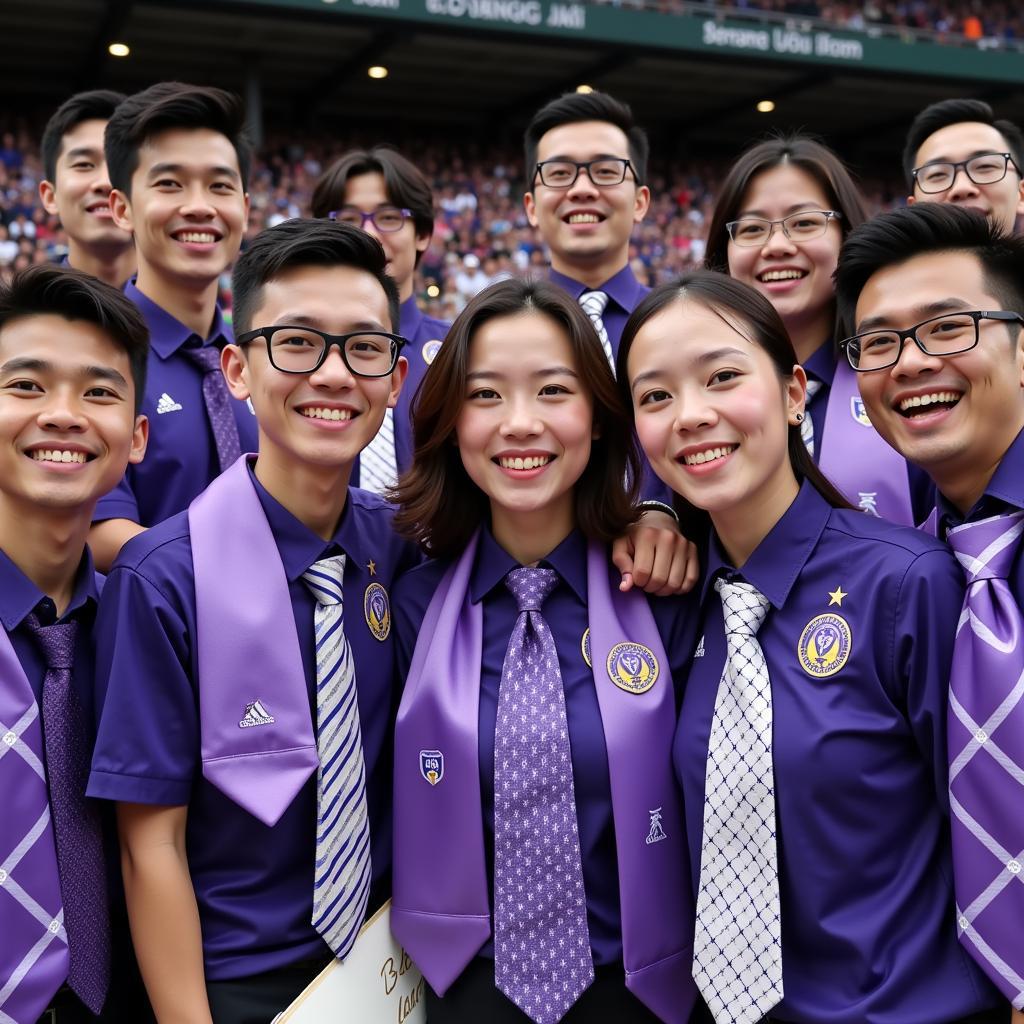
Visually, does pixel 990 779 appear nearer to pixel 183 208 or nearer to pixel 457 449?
pixel 457 449

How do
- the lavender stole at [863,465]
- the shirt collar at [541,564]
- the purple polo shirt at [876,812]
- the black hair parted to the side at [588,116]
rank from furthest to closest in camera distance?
the black hair parted to the side at [588,116] < the lavender stole at [863,465] < the shirt collar at [541,564] < the purple polo shirt at [876,812]

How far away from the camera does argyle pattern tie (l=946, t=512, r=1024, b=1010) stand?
211 centimetres

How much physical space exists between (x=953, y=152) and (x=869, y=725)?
133 inches

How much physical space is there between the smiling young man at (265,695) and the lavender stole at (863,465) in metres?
1.42

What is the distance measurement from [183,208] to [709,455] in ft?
7.48

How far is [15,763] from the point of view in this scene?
2.33 metres

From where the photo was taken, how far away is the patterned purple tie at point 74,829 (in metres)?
2.42

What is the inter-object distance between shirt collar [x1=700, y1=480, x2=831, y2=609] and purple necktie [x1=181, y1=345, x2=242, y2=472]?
1805 millimetres

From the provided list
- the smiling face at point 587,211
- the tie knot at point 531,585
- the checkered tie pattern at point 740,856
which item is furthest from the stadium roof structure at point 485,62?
the checkered tie pattern at point 740,856

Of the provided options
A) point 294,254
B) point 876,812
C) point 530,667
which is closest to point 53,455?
point 294,254

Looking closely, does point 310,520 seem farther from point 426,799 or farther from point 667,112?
point 667,112

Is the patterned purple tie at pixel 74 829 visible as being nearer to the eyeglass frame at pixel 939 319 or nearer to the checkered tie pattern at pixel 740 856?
the checkered tie pattern at pixel 740 856

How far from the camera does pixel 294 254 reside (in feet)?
9.02

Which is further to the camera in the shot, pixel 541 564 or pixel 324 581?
pixel 541 564
